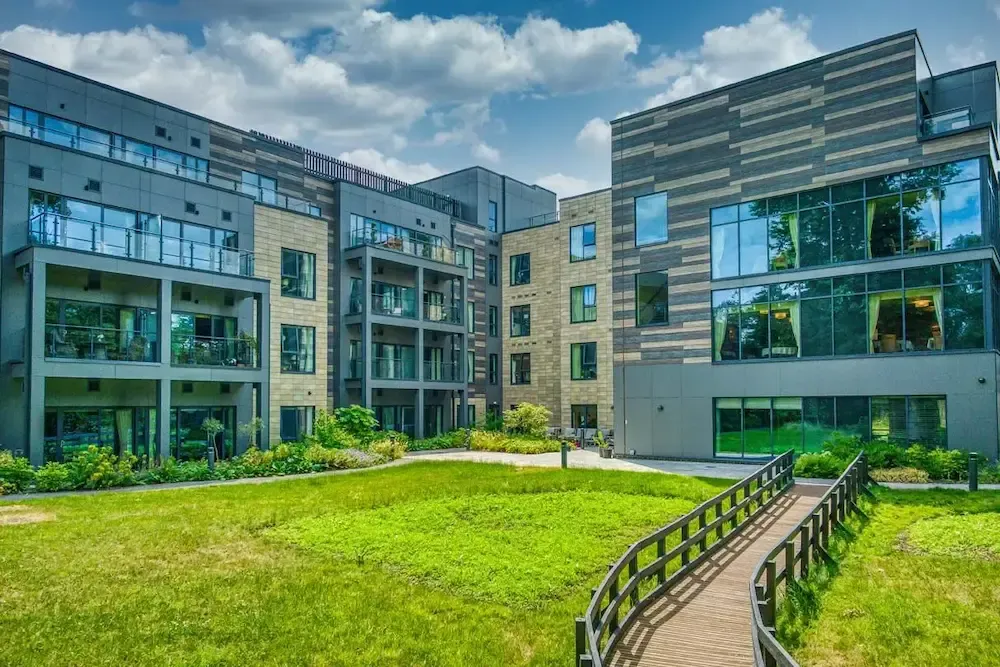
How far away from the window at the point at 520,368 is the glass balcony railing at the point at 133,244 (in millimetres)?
18752

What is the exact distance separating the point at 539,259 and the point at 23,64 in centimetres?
2582

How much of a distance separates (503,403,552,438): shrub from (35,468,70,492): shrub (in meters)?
20.9

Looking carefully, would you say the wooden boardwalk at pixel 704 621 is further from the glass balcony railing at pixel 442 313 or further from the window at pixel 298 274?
the glass balcony railing at pixel 442 313

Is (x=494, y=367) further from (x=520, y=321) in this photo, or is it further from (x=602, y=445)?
(x=602, y=445)

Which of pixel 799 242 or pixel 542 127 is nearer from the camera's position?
pixel 542 127

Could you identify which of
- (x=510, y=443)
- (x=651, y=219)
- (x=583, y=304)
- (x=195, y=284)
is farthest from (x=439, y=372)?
(x=195, y=284)

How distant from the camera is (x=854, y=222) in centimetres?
2583

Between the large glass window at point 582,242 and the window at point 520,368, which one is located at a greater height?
the large glass window at point 582,242

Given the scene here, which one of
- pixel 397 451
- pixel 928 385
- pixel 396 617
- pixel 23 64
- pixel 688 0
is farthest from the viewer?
pixel 397 451

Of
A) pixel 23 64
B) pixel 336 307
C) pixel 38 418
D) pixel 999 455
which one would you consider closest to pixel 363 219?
pixel 336 307

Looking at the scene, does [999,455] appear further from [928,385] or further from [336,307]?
[336,307]

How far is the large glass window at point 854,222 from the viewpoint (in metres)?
23.8

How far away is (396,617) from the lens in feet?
32.0

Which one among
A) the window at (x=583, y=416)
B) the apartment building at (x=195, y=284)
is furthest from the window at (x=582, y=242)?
the window at (x=583, y=416)
